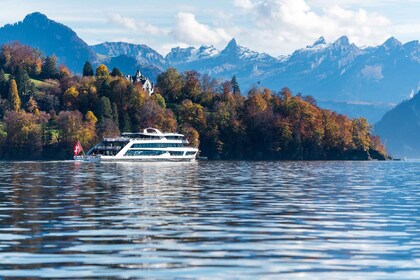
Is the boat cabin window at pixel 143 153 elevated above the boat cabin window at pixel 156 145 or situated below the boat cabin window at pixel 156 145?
below

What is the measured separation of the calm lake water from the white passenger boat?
10811cm

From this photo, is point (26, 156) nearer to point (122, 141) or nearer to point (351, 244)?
point (122, 141)

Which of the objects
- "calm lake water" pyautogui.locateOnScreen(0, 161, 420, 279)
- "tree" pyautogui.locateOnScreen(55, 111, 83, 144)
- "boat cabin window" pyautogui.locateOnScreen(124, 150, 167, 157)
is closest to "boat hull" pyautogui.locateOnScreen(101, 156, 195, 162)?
"boat cabin window" pyautogui.locateOnScreen(124, 150, 167, 157)

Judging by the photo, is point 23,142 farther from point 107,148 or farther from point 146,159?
point 146,159

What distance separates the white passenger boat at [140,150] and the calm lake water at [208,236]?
108112 millimetres

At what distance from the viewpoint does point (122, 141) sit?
166 m

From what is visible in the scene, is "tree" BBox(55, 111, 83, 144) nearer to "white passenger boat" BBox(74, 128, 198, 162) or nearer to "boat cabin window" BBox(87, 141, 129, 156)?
"white passenger boat" BBox(74, 128, 198, 162)

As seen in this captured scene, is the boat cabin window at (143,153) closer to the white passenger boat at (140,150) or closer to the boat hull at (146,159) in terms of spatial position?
the white passenger boat at (140,150)

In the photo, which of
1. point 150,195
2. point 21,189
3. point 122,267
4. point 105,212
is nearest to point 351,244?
point 122,267

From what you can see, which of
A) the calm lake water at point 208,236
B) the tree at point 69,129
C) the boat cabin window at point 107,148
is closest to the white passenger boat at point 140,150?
the boat cabin window at point 107,148

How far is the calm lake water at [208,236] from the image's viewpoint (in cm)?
2550

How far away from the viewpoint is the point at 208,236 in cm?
3256

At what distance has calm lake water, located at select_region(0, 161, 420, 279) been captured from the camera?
25.5 m

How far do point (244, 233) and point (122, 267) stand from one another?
8.96 metres
